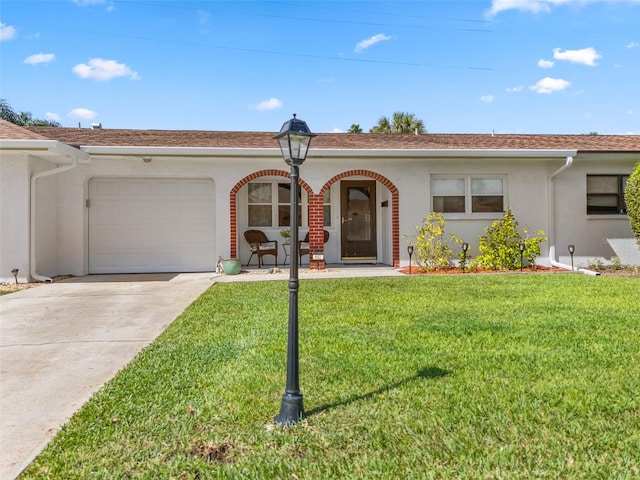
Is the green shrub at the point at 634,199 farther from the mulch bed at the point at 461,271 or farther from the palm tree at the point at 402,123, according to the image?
the palm tree at the point at 402,123

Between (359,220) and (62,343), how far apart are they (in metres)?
9.58

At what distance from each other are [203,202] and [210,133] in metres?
2.52

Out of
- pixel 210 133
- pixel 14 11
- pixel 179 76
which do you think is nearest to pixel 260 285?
pixel 210 133

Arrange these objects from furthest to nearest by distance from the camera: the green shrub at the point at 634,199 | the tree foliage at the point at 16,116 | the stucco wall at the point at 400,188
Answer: the tree foliage at the point at 16,116, the stucco wall at the point at 400,188, the green shrub at the point at 634,199

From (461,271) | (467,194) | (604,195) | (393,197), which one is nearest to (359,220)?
(393,197)

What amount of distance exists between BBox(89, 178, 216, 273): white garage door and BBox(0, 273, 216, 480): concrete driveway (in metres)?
2.27

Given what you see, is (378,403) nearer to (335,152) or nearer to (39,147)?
(335,152)

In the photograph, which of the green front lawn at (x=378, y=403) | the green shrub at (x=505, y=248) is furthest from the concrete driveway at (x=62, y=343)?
the green shrub at (x=505, y=248)

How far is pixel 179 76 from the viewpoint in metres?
14.4

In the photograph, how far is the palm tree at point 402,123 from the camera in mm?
26734

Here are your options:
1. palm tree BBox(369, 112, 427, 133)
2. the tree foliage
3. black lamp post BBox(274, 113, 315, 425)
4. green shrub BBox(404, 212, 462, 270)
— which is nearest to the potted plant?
green shrub BBox(404, 212, 462, 270)

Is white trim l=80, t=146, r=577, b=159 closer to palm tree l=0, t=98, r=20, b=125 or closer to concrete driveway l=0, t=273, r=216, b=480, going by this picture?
concrete driveway l=0, t=273, r=216, b=480

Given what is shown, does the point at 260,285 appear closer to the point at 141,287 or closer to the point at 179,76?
the point at 141,287

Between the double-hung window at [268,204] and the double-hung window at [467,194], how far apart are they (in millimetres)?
3887
